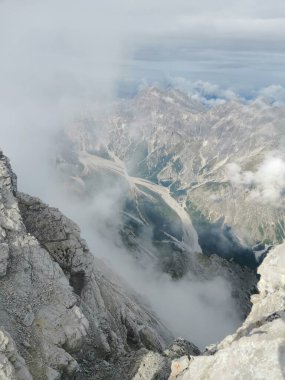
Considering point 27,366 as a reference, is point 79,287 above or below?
below

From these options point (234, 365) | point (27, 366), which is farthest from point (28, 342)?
point (234, 365)

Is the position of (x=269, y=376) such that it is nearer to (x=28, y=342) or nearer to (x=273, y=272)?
(x=28, y=342)

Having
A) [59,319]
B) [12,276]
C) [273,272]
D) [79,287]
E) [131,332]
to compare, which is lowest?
[131,332]

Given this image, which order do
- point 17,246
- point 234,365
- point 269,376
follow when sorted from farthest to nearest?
point 17,246 → point 234,365 → point 269,376

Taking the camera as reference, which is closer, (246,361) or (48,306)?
(246,361)

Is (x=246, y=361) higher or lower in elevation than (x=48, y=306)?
higher

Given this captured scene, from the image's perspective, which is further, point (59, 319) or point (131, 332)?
point (131, 332)

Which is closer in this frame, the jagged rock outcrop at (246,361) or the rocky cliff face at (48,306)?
the jagged rock outcrop at (246,361)

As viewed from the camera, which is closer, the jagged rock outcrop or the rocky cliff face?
the jagged rock outcrop
